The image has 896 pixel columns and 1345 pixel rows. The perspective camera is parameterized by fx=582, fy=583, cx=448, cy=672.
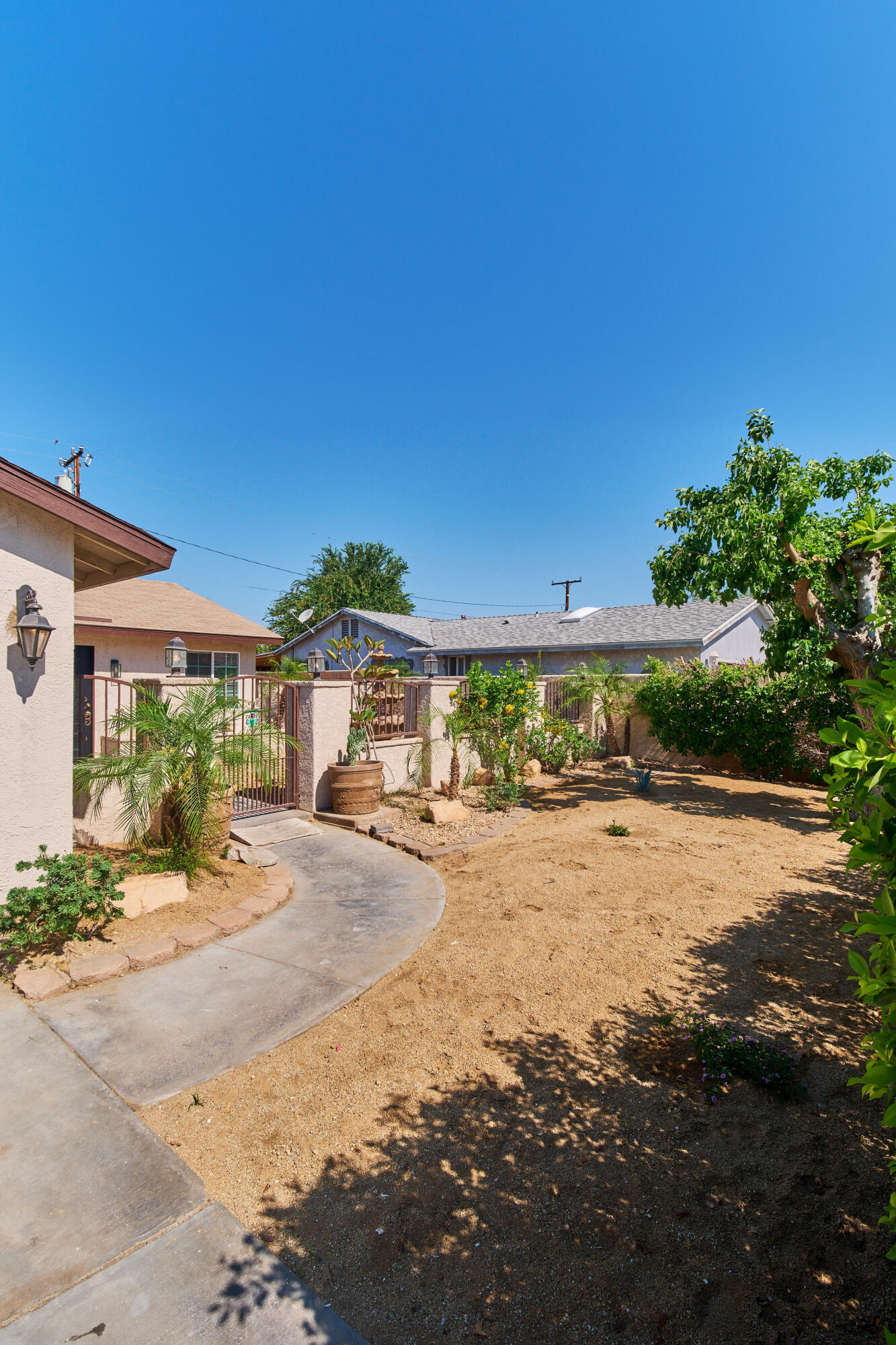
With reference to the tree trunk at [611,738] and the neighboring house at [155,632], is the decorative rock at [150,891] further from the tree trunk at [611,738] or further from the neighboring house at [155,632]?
the tree trunk at [611,738]

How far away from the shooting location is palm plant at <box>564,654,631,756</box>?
1473 centimetres

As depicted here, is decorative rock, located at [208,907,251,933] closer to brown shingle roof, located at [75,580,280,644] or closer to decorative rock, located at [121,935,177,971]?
decorative rock, located at [121,935,177,971]

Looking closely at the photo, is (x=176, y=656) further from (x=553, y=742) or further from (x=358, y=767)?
(x=553, y=742)

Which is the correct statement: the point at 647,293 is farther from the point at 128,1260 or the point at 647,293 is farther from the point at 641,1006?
the point at 128,1260

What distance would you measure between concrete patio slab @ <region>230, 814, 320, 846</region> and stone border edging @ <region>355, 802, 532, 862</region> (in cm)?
69

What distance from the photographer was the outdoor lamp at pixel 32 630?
4.47 meters

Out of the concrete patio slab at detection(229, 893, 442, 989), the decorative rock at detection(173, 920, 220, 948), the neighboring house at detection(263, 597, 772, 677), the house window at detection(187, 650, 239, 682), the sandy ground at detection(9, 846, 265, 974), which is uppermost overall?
the neighboring house at detection(263, 597, 772, 677)

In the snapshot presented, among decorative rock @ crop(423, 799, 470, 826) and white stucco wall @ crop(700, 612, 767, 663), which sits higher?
white stucco wall @ crop(700, 612, 767, 663)

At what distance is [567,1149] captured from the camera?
2549 mm

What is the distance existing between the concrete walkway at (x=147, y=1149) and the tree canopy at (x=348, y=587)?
124 ft

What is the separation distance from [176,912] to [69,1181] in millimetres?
2802

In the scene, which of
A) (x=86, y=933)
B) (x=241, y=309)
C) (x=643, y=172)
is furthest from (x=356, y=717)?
(x=241, y=309)

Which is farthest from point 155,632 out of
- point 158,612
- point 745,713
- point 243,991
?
point 745,713

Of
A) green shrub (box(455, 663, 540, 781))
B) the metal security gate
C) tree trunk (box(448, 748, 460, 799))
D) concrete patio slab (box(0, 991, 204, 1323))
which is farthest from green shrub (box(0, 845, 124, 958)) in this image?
green shrub (box(455, 663, 540, 781))
